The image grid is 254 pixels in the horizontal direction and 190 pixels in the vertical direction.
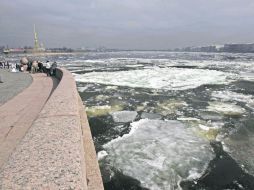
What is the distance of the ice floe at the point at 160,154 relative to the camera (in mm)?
5309

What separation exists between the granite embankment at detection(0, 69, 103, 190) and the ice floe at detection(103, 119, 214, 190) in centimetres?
153

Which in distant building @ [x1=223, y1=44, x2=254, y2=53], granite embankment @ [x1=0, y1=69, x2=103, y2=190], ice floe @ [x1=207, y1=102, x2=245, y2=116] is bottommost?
distant building @ [x1=223, y1=44, x2=254, y2=53]

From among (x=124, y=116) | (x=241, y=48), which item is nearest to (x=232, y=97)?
(x=124, y=116)

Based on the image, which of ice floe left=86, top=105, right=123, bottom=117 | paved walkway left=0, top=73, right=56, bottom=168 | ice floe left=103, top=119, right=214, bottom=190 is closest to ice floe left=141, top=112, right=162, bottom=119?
ice floe left=103, top=119, right=214, bottom=190

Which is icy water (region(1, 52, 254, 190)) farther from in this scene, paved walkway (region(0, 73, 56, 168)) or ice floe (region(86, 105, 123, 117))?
paved walkway (region(0, 73, 56, 168))

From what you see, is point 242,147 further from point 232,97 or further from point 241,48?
point 241,48

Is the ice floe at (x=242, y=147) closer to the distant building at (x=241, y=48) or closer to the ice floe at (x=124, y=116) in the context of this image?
the ice floe at (x=124, y=116)

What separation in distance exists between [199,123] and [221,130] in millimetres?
868

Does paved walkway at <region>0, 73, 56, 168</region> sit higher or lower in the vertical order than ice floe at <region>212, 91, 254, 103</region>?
higher

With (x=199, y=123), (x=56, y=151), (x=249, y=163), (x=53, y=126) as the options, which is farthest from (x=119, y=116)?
(x=56, y=151)

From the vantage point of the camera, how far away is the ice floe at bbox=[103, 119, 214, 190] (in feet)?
17.4

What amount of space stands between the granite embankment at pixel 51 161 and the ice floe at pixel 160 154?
1.53 m

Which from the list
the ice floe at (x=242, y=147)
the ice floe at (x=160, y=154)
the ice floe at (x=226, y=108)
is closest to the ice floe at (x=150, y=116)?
the ice floe at (x=160, y=154)

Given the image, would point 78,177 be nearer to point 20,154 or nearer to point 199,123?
point 20,154
